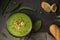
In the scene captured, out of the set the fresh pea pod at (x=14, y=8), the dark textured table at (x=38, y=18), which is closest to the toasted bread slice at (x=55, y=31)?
the dark textured table at (x=38, y=18)

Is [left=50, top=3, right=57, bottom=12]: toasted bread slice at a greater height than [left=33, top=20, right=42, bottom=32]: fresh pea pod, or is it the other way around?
[left=50, top=3, right=57, bottom=12]: toasted bread slice

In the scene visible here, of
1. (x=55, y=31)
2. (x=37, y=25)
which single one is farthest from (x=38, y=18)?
(x=55, y=31)

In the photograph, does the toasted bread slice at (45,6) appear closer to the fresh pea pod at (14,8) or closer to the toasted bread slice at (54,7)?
the toasted bread slice at (54,7)

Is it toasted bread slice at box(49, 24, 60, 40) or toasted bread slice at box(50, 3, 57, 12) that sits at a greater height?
toasted bread slice at box(50, 3, 57, 12)

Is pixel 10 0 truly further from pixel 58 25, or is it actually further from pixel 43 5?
pixel 58 25

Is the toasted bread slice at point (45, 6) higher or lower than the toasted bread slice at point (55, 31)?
higher

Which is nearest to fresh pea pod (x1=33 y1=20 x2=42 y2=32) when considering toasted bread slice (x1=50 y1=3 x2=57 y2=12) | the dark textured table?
the dark textured table

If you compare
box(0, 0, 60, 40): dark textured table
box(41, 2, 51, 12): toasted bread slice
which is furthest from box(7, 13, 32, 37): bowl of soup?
box(41, 2, 51, 12): toasted bread slice

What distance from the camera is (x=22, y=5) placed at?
1.21 metres

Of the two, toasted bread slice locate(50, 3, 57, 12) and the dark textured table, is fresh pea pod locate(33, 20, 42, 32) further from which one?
toasted bread slice locate(50, 3, 57, 12)

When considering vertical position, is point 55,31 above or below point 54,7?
below

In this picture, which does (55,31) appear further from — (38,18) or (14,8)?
(14,8)

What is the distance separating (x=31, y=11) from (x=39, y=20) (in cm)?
9

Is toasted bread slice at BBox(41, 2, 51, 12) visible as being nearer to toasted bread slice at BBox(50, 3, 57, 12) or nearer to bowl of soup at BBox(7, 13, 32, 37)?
toasted bread slice at BBox(50, 3, 57, 12)
